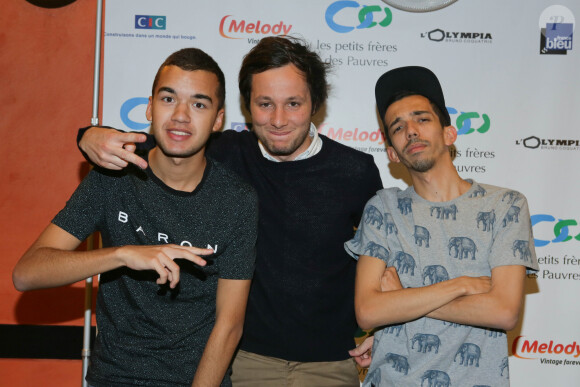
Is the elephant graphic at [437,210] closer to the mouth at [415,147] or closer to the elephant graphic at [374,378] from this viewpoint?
the mouth at [415,147]

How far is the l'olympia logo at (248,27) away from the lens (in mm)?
3266

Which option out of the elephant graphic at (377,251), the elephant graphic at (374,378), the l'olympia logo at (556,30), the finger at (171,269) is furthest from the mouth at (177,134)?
the l'olympia logo at (556,30)

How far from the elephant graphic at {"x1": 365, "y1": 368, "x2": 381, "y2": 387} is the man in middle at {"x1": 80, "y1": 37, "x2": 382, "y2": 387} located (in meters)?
0.34

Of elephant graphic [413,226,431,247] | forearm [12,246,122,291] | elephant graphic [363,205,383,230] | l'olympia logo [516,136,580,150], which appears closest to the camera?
forearm [12,246,122,291]

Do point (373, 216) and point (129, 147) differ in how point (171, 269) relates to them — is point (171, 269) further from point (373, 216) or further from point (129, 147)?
point (373, 216)

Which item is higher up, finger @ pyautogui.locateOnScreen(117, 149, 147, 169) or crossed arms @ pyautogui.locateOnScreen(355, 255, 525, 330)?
finger @ pyautogui.locateOnScreen(117, 149, 147, 169)

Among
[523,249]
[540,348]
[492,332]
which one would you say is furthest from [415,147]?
[540,348]

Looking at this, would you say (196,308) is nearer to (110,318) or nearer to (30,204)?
(110,318)

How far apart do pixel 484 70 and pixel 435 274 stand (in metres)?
1.61

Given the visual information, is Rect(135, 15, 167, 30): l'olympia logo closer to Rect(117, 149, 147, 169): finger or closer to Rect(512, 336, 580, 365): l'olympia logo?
Rect(117, 149, 147, 169): finger

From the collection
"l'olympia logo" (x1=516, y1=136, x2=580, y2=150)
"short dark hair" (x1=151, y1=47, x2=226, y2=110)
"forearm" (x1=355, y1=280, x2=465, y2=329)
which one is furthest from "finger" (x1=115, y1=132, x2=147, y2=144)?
"l'olympia logo" (x1=516, y1=136, x2=580, y2=150)

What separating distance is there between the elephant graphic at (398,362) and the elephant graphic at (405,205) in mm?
558

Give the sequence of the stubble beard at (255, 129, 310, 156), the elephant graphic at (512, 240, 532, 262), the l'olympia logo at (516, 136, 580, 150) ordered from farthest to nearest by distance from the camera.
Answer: the l'olympia logo at (516, 136, 580, 150) < the stubble beard at (255, 129, 310, 156) < the elephant graphic at (512, 240, 532, 262)

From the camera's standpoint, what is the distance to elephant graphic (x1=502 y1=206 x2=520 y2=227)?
213 cm
